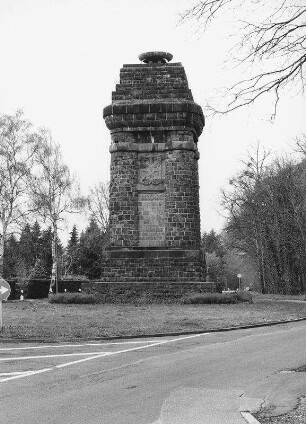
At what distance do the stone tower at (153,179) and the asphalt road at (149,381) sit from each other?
37.8ft

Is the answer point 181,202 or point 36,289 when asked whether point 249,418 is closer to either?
point 181,202

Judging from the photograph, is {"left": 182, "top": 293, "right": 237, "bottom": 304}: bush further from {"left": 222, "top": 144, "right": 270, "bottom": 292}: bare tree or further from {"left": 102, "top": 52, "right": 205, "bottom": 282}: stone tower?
{"left": 222, "top": 144, "right": 270, "bottom": 292}: bare tree

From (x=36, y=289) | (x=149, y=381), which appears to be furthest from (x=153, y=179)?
(x=149, y=381)

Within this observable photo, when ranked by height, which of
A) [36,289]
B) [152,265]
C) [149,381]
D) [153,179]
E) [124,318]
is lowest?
[149,381]

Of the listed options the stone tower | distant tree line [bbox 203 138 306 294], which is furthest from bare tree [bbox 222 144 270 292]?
the stone tower

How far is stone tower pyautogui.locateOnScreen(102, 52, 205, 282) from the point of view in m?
24.9

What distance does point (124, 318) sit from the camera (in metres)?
18.4

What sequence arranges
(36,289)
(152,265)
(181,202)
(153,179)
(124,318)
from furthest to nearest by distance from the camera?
1. (36,289)
2. (153,179)
3. (181,202)
4. (152,265)
5. (124,318)

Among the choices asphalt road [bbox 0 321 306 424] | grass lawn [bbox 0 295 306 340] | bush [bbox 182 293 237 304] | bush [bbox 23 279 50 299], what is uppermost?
bush [bbox 23 279 50 299]

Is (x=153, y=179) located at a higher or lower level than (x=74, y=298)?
higher

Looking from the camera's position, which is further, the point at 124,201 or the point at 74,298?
the point at 124,201

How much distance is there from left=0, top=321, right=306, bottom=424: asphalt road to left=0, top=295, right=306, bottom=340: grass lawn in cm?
236

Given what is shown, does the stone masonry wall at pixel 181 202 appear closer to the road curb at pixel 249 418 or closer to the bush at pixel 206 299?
the bush at pixel 206 299

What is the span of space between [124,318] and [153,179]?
8.93m
